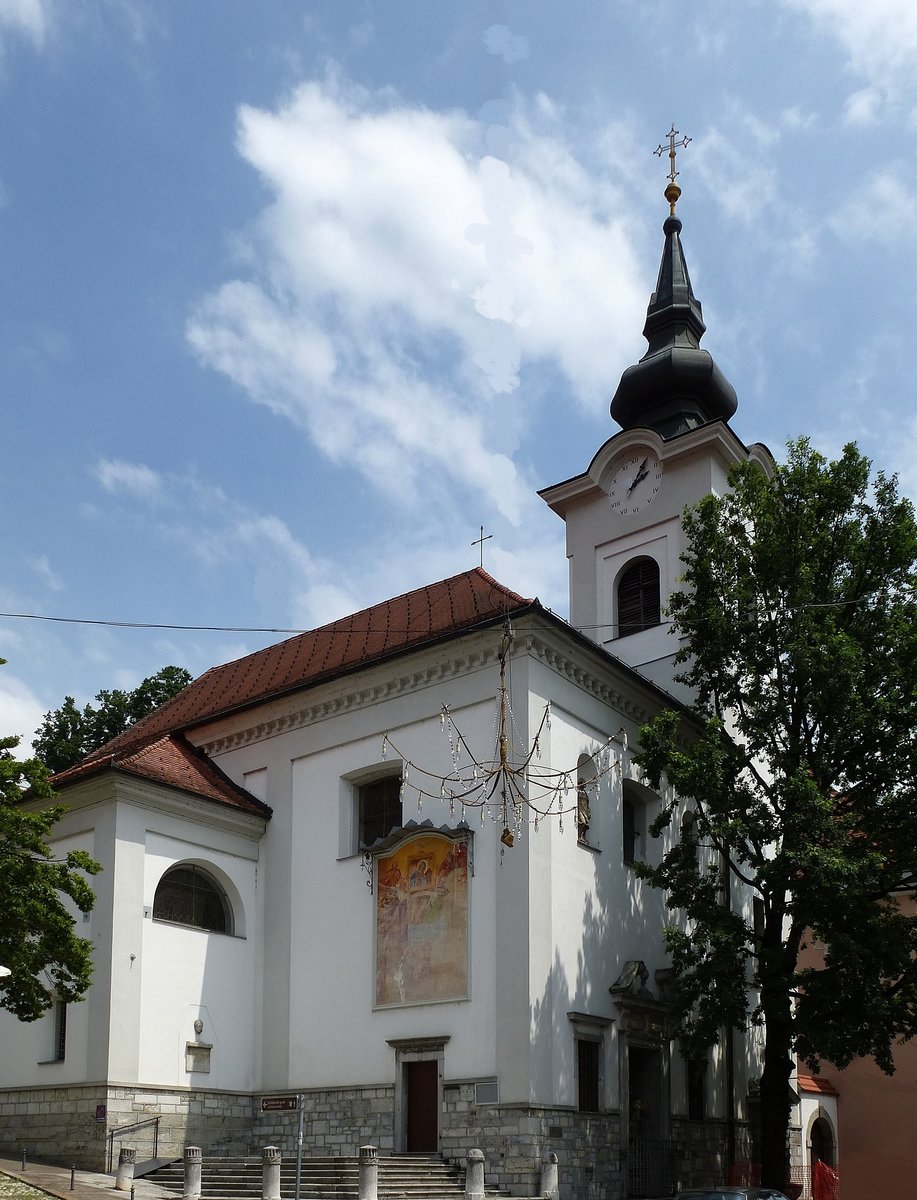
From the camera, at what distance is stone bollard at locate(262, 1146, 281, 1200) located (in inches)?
714

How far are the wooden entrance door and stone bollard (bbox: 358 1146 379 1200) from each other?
3.03 m

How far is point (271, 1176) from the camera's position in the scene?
59.5 ft

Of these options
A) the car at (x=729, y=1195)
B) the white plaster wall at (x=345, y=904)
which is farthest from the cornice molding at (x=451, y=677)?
the car at (x=729, y=1195)

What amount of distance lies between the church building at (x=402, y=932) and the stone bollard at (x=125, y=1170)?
1.23 m

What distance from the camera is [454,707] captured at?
2319cm

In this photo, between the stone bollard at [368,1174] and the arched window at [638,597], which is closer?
the stone bollard at [368,1174]

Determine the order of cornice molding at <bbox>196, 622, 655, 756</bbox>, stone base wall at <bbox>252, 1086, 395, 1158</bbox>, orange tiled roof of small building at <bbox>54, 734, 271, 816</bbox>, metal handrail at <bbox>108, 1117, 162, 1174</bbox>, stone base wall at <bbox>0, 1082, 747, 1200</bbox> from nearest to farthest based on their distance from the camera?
1. stone base wall at <bbox>0, 1082, 747, 1200</bbox>
2. metal handrail at <bbox>108, 1117, 162, 1174</bbox>
3. stone base wall at <bbox>252, 1086, 395, 1158</bbox>
4. cornice molding at <bbox>196, 622, 655, 756</bbox>
5. orange tiled roof of small building at <bbox>54, 734, 271, 816</bbox>

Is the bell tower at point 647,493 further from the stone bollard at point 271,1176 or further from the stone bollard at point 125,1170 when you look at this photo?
the stone bollard at point 125,1170

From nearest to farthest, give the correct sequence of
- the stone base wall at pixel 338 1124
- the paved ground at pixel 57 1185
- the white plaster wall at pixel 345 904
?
the paved ground at pixel 57 1185
the white plaster wall at pixel 345 904
the stone base wall at pixel 338 1124

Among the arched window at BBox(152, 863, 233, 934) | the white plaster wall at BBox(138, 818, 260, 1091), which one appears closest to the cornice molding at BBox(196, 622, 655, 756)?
the white plaster wall at BBox(138, 818, 260, 1091)

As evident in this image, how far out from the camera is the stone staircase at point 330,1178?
19141 mm

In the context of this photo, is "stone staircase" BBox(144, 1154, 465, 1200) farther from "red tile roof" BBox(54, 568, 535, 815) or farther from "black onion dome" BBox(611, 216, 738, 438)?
"black onion dome" BBox(611, 216, 738, 438)

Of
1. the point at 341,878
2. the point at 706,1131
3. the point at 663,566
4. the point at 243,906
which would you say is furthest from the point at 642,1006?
the point at 663,566

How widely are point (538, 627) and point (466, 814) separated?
3479 mm
